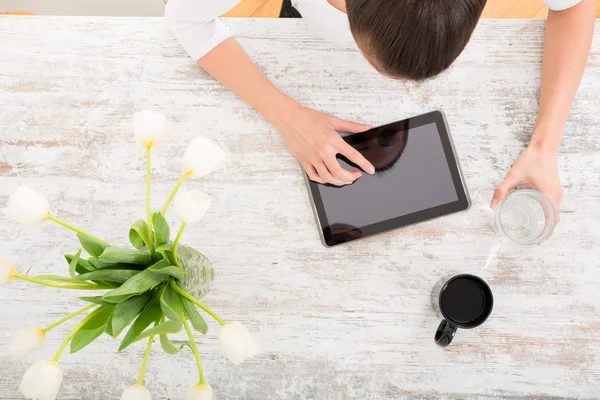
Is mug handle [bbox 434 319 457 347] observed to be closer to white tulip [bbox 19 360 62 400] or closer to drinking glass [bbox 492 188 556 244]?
drinking glass [bbox 492 188 556 244]

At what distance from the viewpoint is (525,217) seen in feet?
2.82

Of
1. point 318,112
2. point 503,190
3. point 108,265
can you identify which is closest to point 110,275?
point 108,265

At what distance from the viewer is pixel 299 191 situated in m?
0.86

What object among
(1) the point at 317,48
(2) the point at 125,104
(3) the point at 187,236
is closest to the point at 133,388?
(3) the point at 187,236

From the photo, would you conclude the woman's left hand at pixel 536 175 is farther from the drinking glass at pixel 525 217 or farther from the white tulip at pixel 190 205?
the white tulip at pixel 190 205

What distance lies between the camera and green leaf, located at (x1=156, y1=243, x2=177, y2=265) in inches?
23.2

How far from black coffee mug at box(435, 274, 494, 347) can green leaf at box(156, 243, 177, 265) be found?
44cm

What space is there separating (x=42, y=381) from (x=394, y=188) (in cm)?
59

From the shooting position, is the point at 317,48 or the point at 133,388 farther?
the point at 317,48

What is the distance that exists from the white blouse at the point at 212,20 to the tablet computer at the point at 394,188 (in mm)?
207

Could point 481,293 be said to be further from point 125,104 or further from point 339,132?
point 125,104

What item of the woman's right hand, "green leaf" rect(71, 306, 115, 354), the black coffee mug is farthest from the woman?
"green leaf" rect(71, 306, 115, 354)

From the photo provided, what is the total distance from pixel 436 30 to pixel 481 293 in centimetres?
45

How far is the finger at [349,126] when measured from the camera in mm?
844
